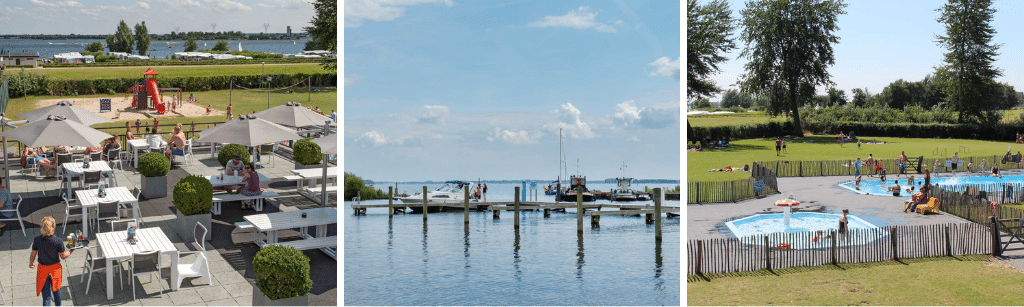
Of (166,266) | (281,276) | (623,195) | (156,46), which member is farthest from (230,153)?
(156,46)

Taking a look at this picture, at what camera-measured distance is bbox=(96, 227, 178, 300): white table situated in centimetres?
802

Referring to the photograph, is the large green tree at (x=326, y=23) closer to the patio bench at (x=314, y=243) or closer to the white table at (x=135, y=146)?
the white table at (x=135, y=146)

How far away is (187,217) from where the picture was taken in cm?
1041

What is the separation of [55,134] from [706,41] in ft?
109

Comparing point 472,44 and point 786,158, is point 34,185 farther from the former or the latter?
point 472,44

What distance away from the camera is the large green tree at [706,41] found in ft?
129

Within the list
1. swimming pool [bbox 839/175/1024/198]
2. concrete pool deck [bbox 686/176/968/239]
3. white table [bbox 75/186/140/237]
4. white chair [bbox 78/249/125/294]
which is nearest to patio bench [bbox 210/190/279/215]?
white table [bbox 75/186/140/237]

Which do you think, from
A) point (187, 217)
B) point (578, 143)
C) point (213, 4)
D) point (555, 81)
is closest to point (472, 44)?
point (555, 81)

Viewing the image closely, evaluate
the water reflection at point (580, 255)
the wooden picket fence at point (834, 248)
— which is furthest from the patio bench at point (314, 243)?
the water reflection at point (580, 255)

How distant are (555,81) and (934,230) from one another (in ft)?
156

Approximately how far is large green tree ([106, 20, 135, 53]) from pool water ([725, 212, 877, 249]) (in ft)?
225

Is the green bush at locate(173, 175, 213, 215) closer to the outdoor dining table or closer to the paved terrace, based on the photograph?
the paved terrace

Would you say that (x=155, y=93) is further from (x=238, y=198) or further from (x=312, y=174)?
(x=238, y=198)

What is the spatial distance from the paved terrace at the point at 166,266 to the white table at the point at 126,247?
0.23 m
